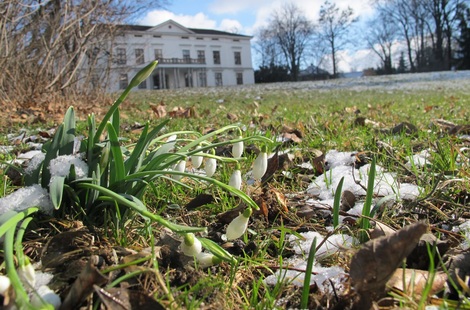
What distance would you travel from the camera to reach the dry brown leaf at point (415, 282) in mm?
873

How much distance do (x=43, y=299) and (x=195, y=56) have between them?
52650 mm

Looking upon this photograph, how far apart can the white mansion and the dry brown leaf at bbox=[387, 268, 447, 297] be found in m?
45.3

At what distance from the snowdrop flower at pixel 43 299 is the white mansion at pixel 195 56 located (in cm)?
4524

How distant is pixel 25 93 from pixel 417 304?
5.90 metres

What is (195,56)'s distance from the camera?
51.4 meters

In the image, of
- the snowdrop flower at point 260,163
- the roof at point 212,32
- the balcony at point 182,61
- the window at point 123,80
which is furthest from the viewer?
the roof at point 212,32

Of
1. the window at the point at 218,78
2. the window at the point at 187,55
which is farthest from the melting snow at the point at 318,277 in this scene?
the window at the point at 218,78

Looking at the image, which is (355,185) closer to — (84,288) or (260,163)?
(260,163)

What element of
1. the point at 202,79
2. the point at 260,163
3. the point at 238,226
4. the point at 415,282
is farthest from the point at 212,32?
the point at 415,282

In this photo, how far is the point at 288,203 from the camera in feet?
5.12

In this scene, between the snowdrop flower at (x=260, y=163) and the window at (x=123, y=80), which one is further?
the window at (x=123, y=80)

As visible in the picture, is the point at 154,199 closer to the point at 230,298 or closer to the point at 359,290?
the point at 230,298

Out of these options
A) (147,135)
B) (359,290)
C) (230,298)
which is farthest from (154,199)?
(359,290)

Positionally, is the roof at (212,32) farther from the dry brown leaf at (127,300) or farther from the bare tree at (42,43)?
the dry brown leaf at (127,300)
